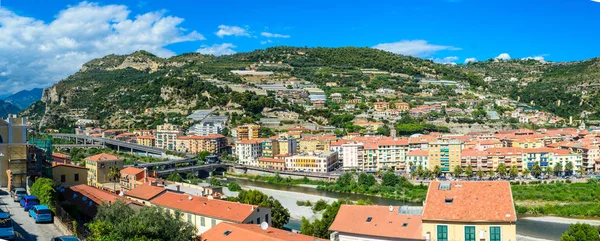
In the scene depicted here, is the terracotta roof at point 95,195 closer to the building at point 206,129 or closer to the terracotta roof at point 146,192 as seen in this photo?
the terracotta roof at point 146,192

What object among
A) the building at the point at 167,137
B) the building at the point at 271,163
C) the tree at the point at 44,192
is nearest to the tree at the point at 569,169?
the building at the point at 271,163

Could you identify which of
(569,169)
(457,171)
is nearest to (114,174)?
(457,171)

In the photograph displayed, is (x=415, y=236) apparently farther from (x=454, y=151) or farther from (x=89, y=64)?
(x=89, y=64)

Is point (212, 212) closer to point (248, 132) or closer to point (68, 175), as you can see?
point (68, 175)

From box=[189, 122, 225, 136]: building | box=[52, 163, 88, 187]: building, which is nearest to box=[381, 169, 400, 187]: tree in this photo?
box=[52, 163, 88, 187]: building

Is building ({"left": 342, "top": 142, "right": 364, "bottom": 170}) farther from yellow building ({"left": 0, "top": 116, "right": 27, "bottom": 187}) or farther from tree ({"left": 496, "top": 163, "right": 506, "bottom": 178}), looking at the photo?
yellow building ({"left": 0, "top": 116, "right": 27, "bottom": 187})
